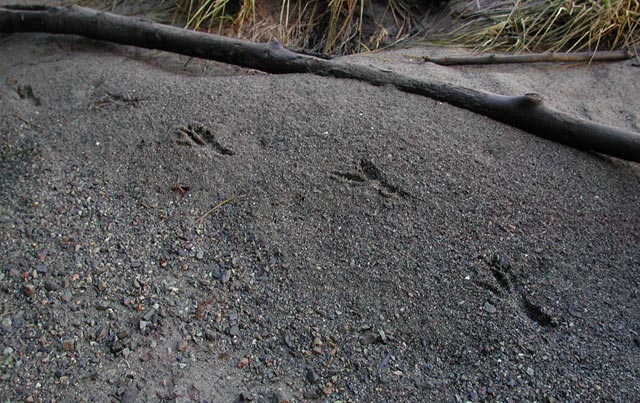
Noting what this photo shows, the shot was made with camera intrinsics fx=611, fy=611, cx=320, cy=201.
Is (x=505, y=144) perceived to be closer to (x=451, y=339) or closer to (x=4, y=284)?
(x=451, y=339)

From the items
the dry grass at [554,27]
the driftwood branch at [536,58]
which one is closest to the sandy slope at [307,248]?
the driftwood branch at [536,58]

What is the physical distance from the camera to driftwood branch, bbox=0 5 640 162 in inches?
87.0

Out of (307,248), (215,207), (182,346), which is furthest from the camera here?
(215,207)

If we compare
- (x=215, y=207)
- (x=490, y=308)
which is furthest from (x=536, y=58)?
(x=215, y=207)

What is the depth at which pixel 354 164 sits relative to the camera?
2.12 metres

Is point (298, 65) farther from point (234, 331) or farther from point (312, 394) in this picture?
point (312, 394)

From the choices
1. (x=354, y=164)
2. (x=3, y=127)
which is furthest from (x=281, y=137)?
(x=3, y=127)

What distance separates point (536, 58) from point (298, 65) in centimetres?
112

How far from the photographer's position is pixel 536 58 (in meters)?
2.83

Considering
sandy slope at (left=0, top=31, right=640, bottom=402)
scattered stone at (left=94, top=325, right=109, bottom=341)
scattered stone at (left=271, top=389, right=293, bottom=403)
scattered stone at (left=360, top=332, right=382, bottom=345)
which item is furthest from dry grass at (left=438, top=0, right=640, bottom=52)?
scattered stone at (left=94, top=325, right=109, bottom=341)

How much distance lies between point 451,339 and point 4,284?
1281 mm

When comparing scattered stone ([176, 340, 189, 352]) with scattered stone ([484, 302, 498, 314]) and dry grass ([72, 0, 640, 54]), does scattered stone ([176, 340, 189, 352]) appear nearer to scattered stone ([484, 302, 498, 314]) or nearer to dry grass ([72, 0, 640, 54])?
scattered stone ([484, 302, 498, 314])

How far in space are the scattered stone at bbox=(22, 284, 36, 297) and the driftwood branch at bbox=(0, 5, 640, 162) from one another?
1.38 metres

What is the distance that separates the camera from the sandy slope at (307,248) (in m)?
1.59
